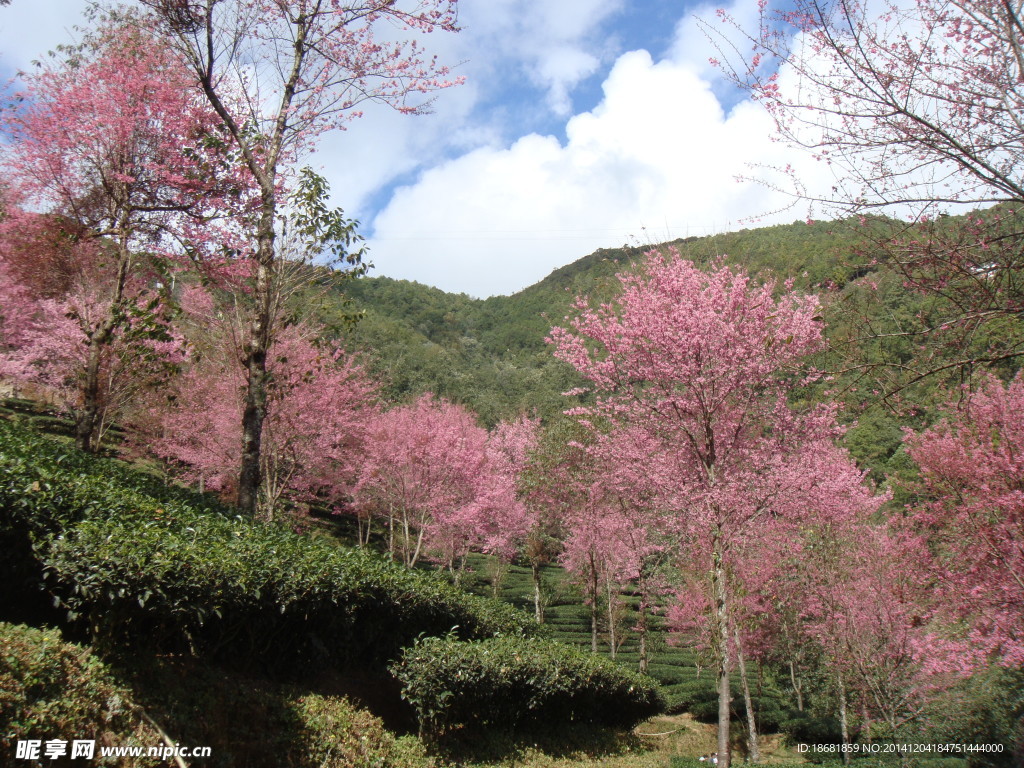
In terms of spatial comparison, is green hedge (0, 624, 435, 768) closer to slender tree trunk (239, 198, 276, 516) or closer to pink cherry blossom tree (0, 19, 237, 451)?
slender tree trunk (239, 198, 276, 516)

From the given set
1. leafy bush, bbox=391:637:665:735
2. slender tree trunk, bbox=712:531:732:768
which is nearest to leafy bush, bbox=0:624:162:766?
leafy bush, bbox=391:637:665:735

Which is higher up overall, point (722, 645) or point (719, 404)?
point (719, 404)

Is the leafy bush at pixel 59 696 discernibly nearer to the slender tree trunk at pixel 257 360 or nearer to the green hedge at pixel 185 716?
the green hedge at pixel 185 716

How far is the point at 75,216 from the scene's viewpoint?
30.2ft

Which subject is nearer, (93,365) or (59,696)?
(59,696)

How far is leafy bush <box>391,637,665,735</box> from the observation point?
590 centimetres

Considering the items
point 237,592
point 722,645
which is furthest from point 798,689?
point 237,592

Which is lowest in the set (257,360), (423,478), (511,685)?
(511,685)

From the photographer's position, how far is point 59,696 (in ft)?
11.3

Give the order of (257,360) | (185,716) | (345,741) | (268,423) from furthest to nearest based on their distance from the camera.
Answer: (268,423), (257,360), (345,741), (185,716)

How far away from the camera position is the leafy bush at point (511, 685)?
590 centimetres

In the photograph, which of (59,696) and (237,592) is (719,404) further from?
(59,696)

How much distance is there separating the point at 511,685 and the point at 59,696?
4.40m

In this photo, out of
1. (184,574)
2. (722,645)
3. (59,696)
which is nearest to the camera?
(59,696)
